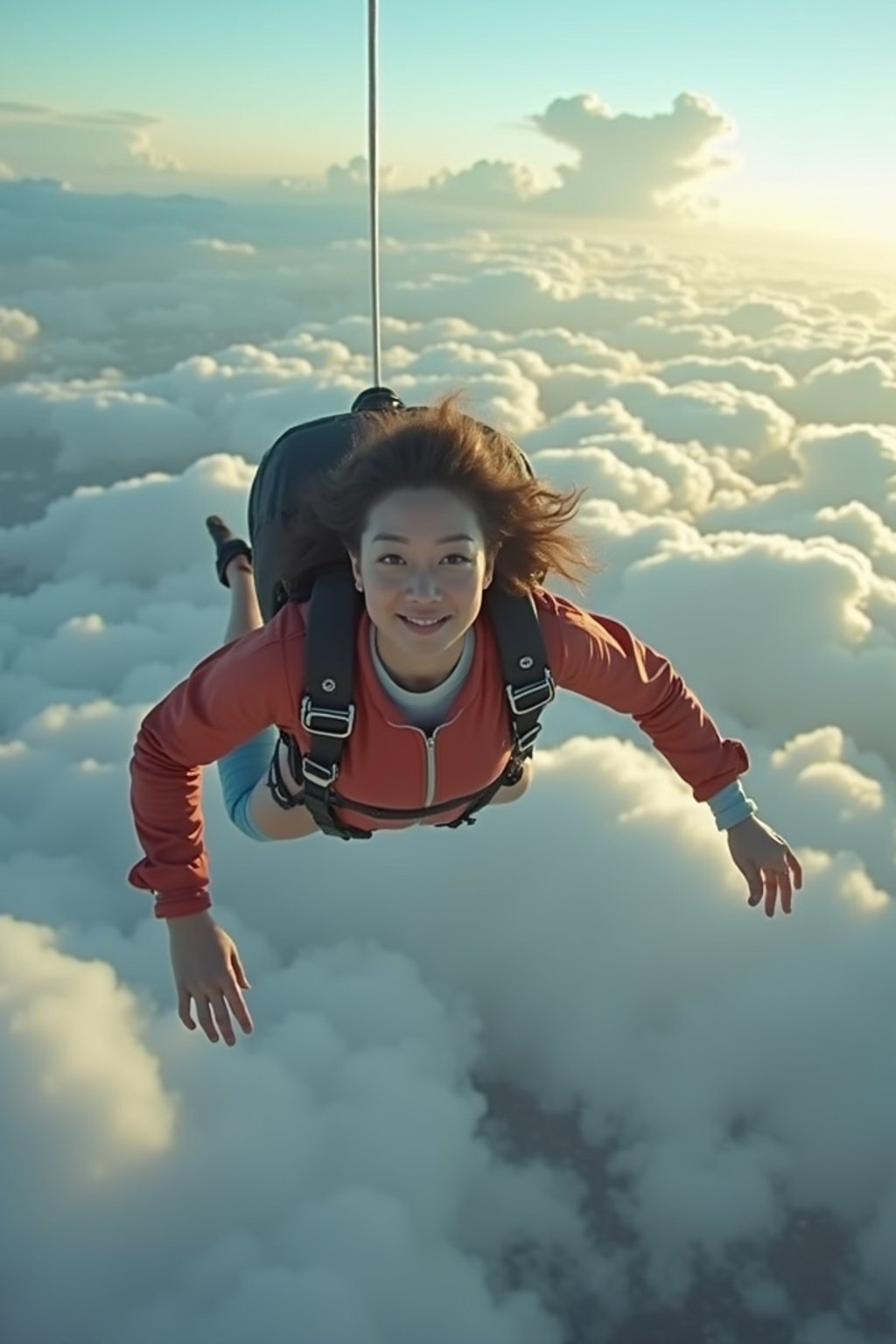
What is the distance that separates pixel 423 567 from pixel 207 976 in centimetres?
101

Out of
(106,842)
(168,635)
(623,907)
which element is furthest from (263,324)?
(623,907)

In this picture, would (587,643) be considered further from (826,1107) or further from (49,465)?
(49,465)

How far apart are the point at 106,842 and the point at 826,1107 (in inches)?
1402

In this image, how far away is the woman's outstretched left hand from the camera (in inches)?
102

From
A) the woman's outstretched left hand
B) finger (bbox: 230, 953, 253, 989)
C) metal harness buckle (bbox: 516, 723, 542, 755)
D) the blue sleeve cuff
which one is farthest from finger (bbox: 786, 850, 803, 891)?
finger (bbox: 230, 953, 253, 989)

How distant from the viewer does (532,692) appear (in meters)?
2.39

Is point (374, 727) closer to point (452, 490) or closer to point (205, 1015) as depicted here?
point (452, 490)

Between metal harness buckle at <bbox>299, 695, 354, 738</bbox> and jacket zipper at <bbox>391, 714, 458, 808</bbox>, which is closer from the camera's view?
metal harness buckle at <bbox>299, 695, 354, 738</bbox>

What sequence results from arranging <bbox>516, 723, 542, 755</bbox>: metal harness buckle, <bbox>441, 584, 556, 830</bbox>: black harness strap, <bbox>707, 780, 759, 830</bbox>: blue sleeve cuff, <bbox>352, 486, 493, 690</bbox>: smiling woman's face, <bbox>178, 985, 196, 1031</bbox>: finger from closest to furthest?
<bbox>352, 486, 493, 690</bbox>: smiling woman's face < <bbox>178, 985, 196, 1031</bbox>: finger < <bbox>441, 584, 556, 830</bbox>: black harness strap < <bbox>516, 723, 542, 755</bbox>: metal harness buckle < <bbox>707, 780, 759, 830</bbox>: blue sleeve cuff

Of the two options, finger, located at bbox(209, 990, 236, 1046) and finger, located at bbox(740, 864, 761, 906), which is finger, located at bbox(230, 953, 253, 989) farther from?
finger, located at bbox(740, 864, 761, 906)

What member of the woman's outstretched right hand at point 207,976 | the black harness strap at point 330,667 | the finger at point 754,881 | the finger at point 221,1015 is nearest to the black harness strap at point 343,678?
the black harness strap at point 330,667

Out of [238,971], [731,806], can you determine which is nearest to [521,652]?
[731,806]

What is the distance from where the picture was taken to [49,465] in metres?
122

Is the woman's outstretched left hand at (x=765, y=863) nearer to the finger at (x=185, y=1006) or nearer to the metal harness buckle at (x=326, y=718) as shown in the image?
the metal harness buckle at (x=326, y=718)
